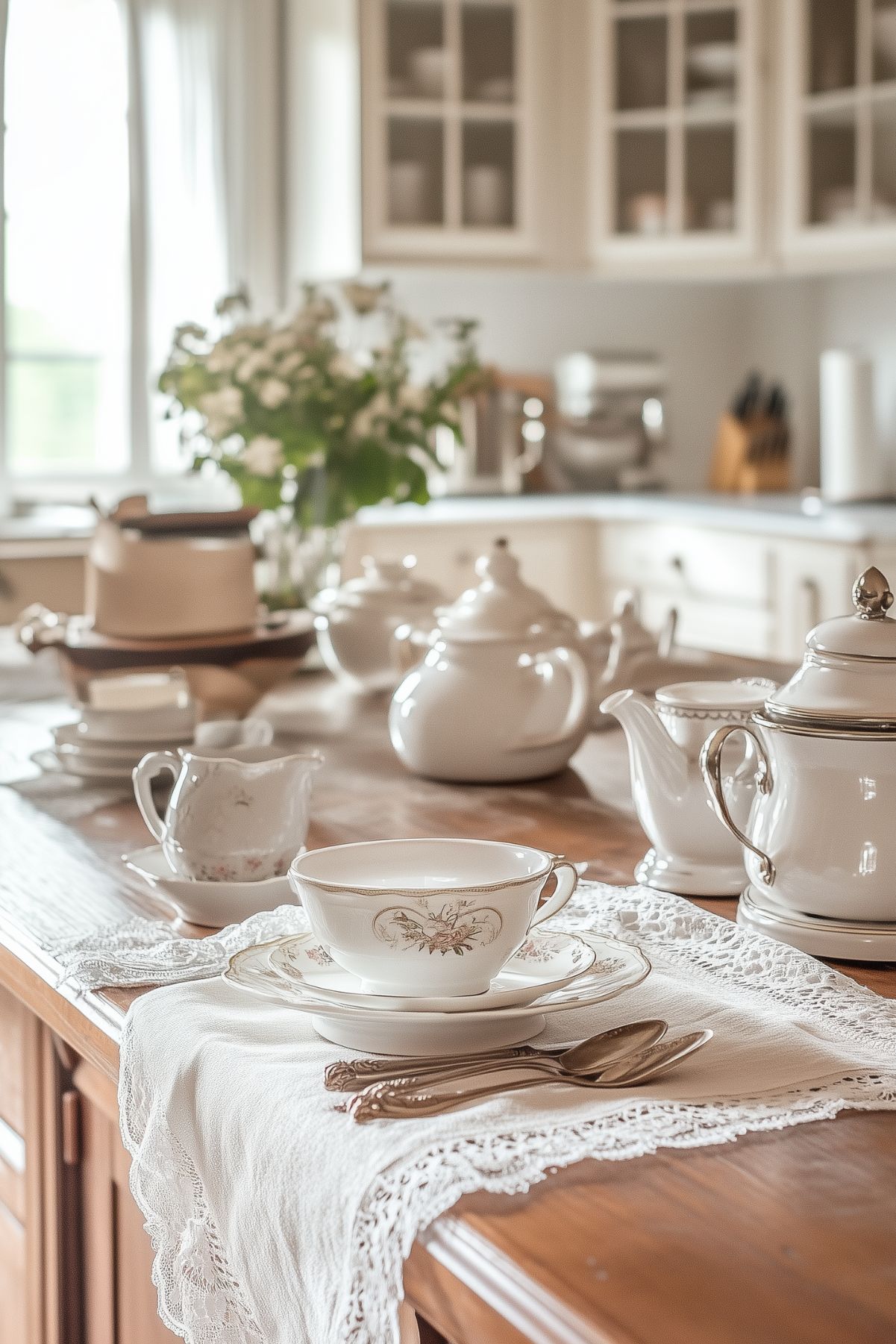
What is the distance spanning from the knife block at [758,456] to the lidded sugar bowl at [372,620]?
2734 millimetres

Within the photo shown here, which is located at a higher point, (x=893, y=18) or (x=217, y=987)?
(x=893, y=18)

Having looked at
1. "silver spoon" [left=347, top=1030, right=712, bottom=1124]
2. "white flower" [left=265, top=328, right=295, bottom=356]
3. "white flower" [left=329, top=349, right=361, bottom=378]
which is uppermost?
"white flower" [left=265, top=328, right=295, bottom=356]

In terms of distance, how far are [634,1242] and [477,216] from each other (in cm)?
378

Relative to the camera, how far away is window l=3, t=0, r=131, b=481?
4035mm

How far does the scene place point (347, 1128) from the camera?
63cm

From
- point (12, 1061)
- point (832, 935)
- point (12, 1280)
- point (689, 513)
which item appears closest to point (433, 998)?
point (832, 935)

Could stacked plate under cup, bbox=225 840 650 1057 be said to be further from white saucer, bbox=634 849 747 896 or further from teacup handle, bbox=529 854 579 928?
white saucer, bbox=634 849 747 896

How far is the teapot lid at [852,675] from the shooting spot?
33.3 inches

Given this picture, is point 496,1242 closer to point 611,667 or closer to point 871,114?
point 611,667

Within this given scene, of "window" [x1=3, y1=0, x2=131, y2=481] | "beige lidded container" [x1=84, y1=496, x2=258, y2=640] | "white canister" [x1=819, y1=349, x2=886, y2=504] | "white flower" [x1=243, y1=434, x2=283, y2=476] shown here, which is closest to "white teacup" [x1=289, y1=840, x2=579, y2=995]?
"beige lidded container" [x1=84, y1=496, x2=258, y2=640]

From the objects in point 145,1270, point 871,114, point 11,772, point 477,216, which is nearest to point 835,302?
point 871,114

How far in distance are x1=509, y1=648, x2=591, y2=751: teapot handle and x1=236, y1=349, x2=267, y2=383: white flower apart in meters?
0.69

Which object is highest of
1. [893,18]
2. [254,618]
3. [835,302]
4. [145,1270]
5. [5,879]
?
[893,18]

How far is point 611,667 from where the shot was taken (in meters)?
1.57
